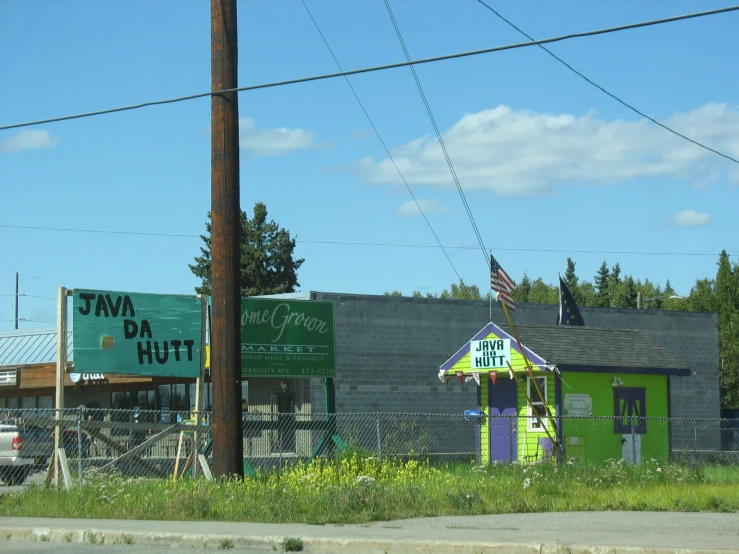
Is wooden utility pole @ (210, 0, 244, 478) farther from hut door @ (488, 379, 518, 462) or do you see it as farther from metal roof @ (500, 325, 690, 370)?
hut door @ (488, 379, 518, 462)

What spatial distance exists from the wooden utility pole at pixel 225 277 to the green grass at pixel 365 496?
72cm

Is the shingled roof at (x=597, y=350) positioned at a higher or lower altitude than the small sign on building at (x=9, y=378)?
higher

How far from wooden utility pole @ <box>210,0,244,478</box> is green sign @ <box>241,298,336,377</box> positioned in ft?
16.3

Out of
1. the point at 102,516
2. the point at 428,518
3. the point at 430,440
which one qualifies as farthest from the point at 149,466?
the point at 430,440

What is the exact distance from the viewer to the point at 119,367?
1872 cm

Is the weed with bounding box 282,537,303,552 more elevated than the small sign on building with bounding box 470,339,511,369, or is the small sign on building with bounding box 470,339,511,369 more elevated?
the small sign on building with bounding box 470,339,511,369

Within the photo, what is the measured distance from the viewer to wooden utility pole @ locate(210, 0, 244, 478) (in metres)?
15.1

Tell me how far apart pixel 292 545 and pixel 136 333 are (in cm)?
862

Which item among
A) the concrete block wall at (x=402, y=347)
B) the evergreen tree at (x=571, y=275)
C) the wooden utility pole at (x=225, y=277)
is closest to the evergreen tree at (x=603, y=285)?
the evergreen tree at (x=571, y=275)

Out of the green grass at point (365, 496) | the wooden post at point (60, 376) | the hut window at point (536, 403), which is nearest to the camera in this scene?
the green grass at point (365, 496)

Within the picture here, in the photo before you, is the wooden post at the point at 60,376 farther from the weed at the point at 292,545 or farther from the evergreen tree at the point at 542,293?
the evergreen tree at the point at 542,293

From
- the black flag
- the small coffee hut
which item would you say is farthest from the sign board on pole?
the black flag

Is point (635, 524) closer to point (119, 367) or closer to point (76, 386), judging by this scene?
point (119, 367)

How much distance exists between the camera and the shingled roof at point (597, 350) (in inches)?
968
